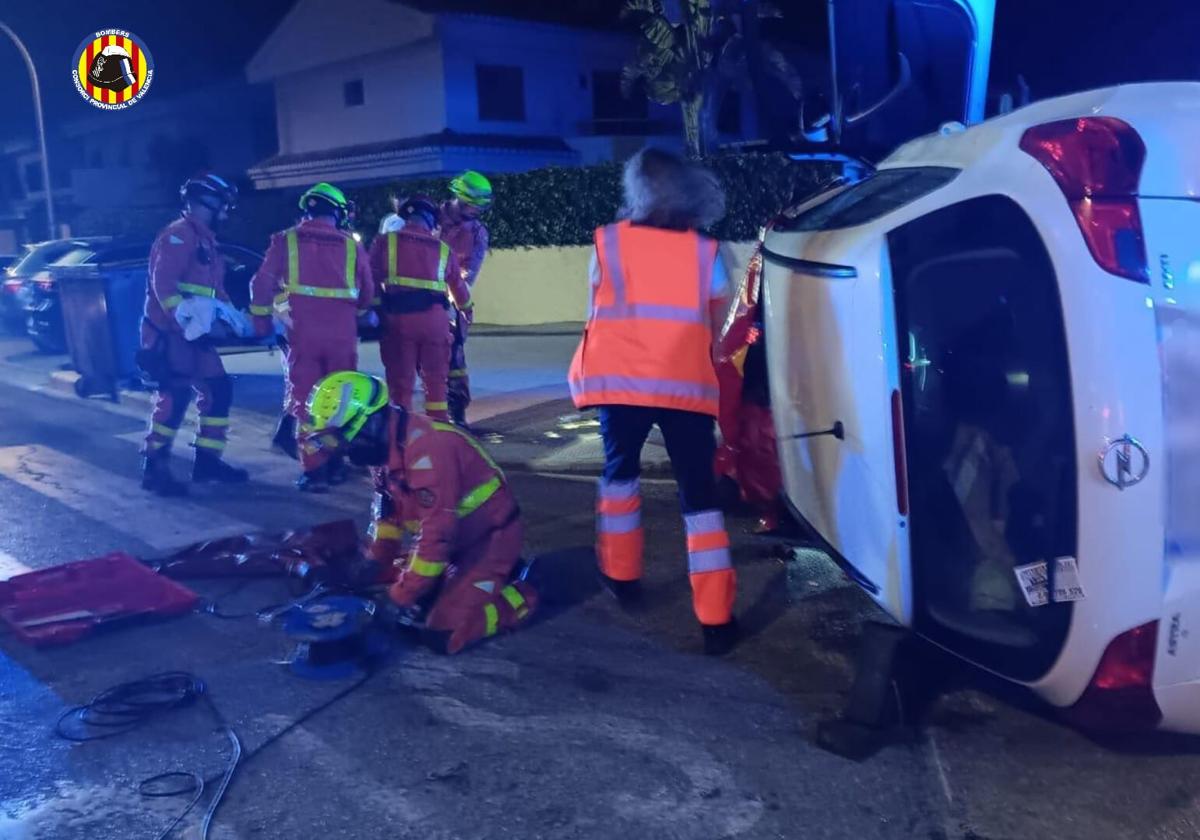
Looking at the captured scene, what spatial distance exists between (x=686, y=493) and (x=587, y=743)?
1.17 m

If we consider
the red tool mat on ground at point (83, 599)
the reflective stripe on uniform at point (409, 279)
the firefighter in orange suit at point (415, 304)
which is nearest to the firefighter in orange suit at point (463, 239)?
the firefighter in orange suit at point (415, 304)

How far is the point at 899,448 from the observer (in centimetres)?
338

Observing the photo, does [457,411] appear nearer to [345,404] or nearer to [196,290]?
[196,290]

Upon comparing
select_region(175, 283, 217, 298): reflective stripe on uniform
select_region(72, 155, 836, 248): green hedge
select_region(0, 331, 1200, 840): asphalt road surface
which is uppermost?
select_region(72, 155, 836, 248): green hedge

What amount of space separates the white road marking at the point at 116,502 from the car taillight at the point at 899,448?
4191 millimetres

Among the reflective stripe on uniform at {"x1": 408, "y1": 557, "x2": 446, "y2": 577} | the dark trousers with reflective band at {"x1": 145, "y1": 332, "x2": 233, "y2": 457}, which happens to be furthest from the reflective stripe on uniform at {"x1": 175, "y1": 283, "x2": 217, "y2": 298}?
the reflective stripe on uniform at {"x1": 408, "y1": 557, "x2": 446, "y2": 577}

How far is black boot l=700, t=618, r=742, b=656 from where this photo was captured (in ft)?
14.6

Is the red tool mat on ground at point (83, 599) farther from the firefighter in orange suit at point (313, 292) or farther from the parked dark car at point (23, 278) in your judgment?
the parked dark car at point (23, 278)

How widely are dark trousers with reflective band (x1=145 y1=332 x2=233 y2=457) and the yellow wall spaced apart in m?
9.79

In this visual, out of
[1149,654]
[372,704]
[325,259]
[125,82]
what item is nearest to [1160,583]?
[1149,654]

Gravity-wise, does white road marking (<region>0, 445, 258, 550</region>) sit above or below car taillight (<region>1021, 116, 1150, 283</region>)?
below

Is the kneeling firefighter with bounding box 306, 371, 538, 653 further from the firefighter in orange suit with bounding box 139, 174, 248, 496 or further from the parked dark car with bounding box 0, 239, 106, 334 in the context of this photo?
the parked dark car with bounding box 0, 239, 106, 334

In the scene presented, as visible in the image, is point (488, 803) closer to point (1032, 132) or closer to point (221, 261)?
point (1032, 132)

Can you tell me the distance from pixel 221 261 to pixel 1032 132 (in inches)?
238
